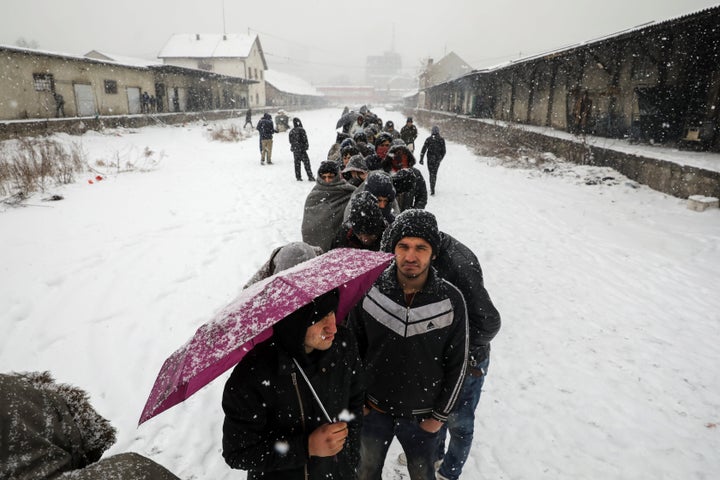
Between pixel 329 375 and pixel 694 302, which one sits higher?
pixel 329 375

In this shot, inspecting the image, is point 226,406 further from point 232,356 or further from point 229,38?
point 229,38

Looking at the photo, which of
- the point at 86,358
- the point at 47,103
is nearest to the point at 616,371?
the point at 86,358

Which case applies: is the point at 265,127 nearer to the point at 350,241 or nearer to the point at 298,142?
the point at 298,142

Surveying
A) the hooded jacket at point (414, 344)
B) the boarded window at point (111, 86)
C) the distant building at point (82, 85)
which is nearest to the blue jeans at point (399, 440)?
the hooded jacket at point (414, 344)

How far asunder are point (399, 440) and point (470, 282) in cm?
97

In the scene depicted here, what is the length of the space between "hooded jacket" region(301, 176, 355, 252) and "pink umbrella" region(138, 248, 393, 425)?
8.30 ft

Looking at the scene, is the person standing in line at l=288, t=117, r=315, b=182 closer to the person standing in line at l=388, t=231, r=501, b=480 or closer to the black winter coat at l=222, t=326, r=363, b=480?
the person standing in line at l=388, t=231, r=501, b=480

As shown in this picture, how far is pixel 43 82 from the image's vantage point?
1958 centimetres

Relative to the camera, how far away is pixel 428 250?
200 centimetres

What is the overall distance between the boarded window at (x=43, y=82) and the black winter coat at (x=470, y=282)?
25.1 metres

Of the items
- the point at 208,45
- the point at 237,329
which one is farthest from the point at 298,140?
the point at 208,45

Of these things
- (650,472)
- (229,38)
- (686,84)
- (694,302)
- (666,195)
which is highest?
(229,38)

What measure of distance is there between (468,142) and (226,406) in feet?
70.4

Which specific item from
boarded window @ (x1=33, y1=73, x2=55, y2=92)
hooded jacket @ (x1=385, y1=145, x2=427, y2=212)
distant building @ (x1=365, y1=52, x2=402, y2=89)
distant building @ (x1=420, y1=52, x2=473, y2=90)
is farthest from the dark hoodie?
distant building @ (x1=365, y1=52, x2=402, y2=89)
